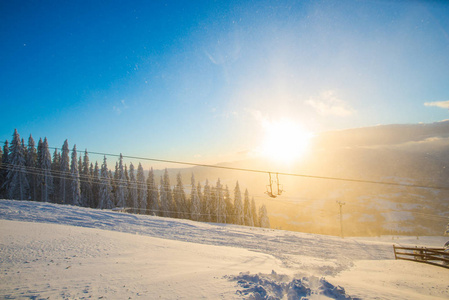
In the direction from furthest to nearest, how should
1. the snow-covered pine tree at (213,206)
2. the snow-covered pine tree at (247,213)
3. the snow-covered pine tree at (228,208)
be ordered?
the snow-covered pine tree at (247,213) < the snow-covered pine tree at (228,208) < the snow-covered pine tree at (213,206)

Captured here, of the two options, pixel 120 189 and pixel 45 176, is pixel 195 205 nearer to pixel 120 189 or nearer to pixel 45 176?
pixel 120 189

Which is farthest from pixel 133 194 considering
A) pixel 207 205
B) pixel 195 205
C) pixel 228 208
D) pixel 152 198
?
pixel 228 208

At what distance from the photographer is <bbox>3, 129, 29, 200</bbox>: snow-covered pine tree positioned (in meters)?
40.9

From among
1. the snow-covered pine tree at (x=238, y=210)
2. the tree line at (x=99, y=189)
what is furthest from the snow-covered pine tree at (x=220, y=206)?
the snow-covered pine tree at (x=238, y=210)

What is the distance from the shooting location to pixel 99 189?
5372 centimetres

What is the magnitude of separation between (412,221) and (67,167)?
540ft

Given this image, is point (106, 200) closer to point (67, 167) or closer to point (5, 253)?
point (67, 167)

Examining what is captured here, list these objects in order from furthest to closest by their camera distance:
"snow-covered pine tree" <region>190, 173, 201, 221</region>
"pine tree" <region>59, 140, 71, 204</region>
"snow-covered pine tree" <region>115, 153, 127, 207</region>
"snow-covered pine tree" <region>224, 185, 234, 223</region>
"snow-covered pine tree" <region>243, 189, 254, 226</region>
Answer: "snow-covered pine tree" <region>243, 189, 254, 226</region>, "snow-covered pine tree" <region>224, 185, 234, 223</region>, "snow-covered pine tree" <region>190, 173, 201, 221</region>, "snow-covered pine tree" <region>115, 153, 127, 207</region>, "pine tree" <region>59, 140, 71, 204</region>

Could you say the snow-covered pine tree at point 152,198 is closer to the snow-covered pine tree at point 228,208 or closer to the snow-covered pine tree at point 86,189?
the snow-covered pine tree at point 86,189

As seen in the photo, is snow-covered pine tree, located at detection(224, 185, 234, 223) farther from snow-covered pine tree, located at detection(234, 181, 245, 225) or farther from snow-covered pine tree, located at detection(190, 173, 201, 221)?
snow-covered pine tree, located at detection(190, 173, 201, 221)

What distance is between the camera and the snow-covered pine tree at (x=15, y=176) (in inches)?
1612

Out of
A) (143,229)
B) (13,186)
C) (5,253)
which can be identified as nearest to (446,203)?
(143,229)

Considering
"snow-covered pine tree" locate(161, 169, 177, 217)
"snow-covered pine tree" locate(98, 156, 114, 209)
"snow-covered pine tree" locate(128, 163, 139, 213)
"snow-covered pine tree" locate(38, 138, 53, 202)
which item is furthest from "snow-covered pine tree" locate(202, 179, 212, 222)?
"snow-covered pine tree" locate(38, 138, 53, 202)

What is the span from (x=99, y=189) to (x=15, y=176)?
1655 cm
